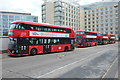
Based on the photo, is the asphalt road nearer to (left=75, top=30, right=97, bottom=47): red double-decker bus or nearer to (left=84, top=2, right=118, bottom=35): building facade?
(left=75, top=30, right=97, bottom=47): red double-decker bus

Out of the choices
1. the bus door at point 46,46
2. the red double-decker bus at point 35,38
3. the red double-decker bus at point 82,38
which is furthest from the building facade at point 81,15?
the bus door at point 46,46

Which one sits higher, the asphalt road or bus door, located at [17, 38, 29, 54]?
bus door, located at [17, 38, 29, 54]

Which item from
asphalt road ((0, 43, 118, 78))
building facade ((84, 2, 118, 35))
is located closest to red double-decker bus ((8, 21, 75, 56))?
asphalt road ((0, 43, 118, 78))

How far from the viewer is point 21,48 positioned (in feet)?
44.0

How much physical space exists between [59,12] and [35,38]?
49.8m

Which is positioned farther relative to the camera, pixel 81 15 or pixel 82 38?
pixel 81 15

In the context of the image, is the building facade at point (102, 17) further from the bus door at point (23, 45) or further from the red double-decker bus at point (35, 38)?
the bus door at point (23, 45)

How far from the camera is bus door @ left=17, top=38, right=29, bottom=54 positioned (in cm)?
1327

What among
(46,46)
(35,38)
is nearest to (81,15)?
(46,46)

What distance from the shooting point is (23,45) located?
1362 cm

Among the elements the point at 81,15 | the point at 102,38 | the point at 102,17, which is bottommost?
the point at 102,38

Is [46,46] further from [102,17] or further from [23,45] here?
[102,17]

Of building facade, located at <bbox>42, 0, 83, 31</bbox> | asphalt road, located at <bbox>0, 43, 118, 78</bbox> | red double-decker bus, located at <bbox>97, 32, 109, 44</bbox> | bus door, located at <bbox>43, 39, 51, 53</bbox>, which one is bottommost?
asphalt road, located at <bbox>0, 43, 118, 78</bbox>

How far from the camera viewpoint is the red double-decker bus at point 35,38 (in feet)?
43.4
